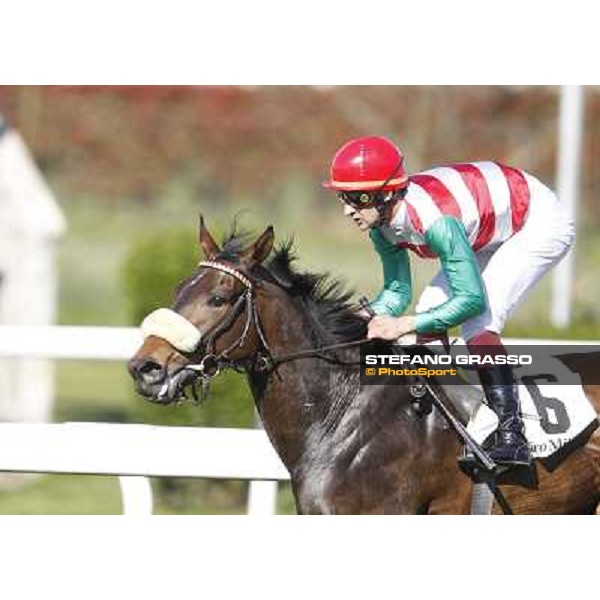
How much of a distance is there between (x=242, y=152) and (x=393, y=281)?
17688mm

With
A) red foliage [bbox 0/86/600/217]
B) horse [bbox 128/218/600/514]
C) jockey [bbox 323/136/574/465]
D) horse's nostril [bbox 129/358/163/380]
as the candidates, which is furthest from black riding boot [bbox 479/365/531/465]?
red foliage [bbox 0/86/600/217]

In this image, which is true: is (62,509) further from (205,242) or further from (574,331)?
(205,242)

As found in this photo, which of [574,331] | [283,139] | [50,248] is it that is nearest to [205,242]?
[574,331]

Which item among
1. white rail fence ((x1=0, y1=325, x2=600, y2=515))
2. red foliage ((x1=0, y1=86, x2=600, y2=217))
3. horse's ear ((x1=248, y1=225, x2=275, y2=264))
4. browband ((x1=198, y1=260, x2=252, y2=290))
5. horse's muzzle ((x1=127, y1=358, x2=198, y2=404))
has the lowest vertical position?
white rail fence ((x1=0, y1=325, x2=600, y2=515))

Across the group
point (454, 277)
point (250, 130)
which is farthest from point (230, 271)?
point (250, 130)

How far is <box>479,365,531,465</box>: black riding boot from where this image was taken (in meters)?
4.23

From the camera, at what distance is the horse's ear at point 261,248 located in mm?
4160

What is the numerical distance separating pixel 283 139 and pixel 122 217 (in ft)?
9.51

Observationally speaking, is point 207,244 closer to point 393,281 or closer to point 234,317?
point 234,317

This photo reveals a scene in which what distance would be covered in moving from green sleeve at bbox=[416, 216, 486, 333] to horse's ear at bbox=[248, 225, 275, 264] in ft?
1.55

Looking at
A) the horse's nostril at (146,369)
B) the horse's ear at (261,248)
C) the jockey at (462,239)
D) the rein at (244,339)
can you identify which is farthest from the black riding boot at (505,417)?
the horse's nostril at (146,369)

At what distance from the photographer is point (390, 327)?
4207 millimetres

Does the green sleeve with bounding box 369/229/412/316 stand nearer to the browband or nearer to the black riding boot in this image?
the black riding boot

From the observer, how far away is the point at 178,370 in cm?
405
